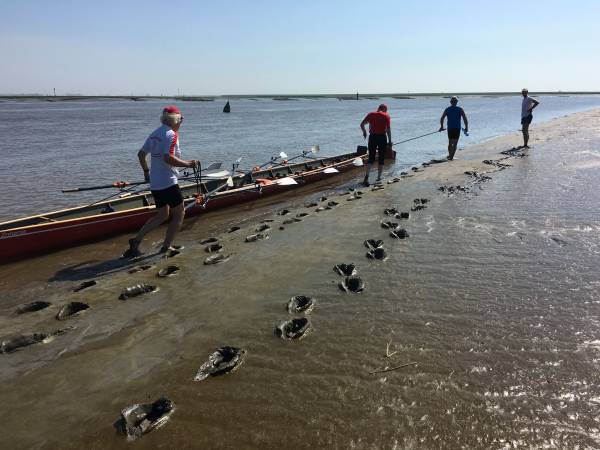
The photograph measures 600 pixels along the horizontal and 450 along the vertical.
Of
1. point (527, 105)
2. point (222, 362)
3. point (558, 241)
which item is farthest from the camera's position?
point (527, 105)

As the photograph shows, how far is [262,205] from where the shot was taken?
472 inches

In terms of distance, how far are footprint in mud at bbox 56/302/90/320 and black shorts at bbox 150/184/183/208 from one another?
2259 mm

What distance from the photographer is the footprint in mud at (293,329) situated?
4.16 m

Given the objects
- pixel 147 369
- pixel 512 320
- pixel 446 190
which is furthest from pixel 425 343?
pixel 446 190

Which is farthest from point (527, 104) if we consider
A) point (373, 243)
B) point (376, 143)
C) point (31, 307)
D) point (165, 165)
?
point (31, 307)

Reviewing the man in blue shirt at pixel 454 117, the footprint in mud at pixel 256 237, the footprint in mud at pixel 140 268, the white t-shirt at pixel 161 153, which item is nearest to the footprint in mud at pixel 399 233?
the footprint in mud at pixel 256 237

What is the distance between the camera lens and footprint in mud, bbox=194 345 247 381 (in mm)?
3639

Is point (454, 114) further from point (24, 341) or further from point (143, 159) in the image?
point (24, 341)

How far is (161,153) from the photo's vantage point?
255 inches

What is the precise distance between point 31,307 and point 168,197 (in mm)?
2580

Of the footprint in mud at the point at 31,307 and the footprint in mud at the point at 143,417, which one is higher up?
the footprint in mud at the point at 143,417

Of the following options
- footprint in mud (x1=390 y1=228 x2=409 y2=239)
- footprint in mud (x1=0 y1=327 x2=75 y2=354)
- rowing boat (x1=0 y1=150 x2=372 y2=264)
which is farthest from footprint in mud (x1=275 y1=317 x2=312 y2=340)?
rowing boat (x1=0 y1=150 x2=372 y2=264)

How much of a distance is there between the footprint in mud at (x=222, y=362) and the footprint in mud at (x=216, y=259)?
8.90 feet

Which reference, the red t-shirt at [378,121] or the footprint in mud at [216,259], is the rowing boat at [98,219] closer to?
the footprint in mud at [216,259]
